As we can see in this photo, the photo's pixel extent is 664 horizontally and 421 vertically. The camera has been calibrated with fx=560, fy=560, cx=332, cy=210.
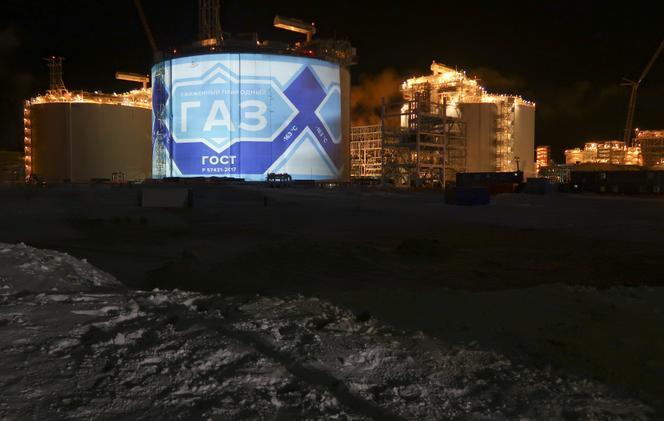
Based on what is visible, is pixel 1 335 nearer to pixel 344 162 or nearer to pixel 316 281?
pixel 316 281

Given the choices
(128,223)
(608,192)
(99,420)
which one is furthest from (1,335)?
(608,192)

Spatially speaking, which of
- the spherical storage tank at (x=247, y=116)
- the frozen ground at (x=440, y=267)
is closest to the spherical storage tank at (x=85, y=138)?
the spherical storage tank at (x=247, y=116)

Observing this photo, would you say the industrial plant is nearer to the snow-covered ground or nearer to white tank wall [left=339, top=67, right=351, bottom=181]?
white tank wall [left=339, top=67, right=351, bottom=181]

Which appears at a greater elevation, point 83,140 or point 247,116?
point 247,116

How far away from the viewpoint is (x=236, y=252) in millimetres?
14453

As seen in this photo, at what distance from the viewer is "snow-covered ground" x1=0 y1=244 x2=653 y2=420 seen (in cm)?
429

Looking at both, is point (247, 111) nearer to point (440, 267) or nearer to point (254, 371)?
point (440, 267)

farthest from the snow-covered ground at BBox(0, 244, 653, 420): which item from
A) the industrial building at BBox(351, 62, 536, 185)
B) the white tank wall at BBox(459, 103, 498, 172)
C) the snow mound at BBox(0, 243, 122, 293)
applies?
the white tank wall at BBox(459, 103, 498, 172)

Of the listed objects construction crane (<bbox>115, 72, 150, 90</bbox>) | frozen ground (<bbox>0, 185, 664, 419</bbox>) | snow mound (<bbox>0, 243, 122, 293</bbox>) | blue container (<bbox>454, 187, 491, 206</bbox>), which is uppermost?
construction crane (<bbox>115, 72, 150, 90</bbox>)

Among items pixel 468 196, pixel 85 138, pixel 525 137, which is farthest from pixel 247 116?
pixel 525 137

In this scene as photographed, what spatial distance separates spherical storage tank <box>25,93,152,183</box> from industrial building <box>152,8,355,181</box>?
9.09m

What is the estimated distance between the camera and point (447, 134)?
64.3 m

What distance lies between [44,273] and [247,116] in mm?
54519

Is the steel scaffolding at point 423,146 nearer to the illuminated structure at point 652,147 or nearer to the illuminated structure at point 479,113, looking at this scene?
the illuminated structure at point 479,113
